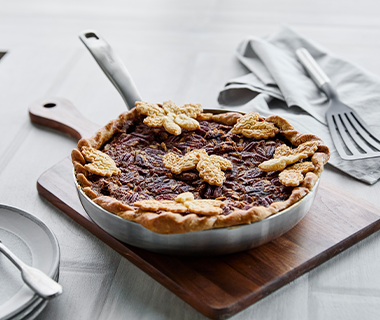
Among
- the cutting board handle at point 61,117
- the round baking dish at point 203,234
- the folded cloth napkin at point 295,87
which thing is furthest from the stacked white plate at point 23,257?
the folded cloth napkin at point 295,87

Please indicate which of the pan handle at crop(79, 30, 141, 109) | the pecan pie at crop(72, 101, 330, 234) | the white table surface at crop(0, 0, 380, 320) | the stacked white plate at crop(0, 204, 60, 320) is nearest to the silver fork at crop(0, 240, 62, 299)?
the stacked white plate at crop(0, 204, 60, 320)

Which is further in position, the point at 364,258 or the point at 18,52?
the point at 18,52

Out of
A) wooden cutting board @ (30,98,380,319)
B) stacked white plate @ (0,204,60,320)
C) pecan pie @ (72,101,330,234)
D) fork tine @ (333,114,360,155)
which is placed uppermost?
pecan pie @ (72,101,330,234)

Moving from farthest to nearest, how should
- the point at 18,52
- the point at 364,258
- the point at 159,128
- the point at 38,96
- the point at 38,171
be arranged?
1. the point at 18,52
2. the point at 38,96
3. the point at 38,171
4. the point at 159,128
5. the point at 364,258

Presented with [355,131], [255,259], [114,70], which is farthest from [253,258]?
[114,70]

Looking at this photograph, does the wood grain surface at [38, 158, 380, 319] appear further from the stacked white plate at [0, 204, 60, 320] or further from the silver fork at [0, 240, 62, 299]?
the silver fork at [0, 240, 62, 299]

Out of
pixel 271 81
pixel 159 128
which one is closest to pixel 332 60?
pixel 271 81

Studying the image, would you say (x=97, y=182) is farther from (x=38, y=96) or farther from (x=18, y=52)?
(x=18, y=52)
